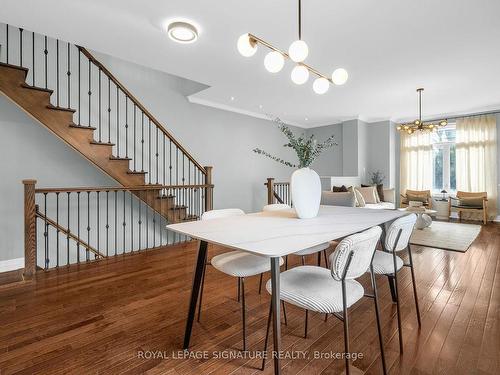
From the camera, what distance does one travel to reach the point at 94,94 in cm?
452

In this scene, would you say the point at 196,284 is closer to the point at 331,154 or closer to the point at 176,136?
the point at 176,136

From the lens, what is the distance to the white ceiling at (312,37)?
2.45 m

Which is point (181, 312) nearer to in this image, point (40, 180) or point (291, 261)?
point (291, 261)

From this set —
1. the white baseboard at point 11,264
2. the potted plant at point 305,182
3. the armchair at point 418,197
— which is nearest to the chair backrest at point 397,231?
the potted plant at point 305,182

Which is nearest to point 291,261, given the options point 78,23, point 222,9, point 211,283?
point 211,283

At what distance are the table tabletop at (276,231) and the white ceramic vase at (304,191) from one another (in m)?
0.07

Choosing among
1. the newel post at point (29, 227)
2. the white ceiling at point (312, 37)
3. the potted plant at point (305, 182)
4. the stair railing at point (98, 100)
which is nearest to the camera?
the potted plant at point (305, 182)

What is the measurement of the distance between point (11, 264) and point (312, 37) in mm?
4896

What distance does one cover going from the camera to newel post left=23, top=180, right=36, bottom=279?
279 centimetres

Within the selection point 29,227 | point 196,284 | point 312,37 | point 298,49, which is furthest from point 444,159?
point 29,227

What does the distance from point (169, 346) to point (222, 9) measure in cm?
279

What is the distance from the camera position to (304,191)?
6.51 ft

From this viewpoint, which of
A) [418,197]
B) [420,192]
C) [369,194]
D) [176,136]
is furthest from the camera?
[420,192]

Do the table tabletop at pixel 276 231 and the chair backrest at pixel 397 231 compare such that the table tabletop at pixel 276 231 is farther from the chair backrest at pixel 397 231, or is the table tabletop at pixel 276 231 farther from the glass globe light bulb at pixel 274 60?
the glass globe light bulb at pixel 274 60
